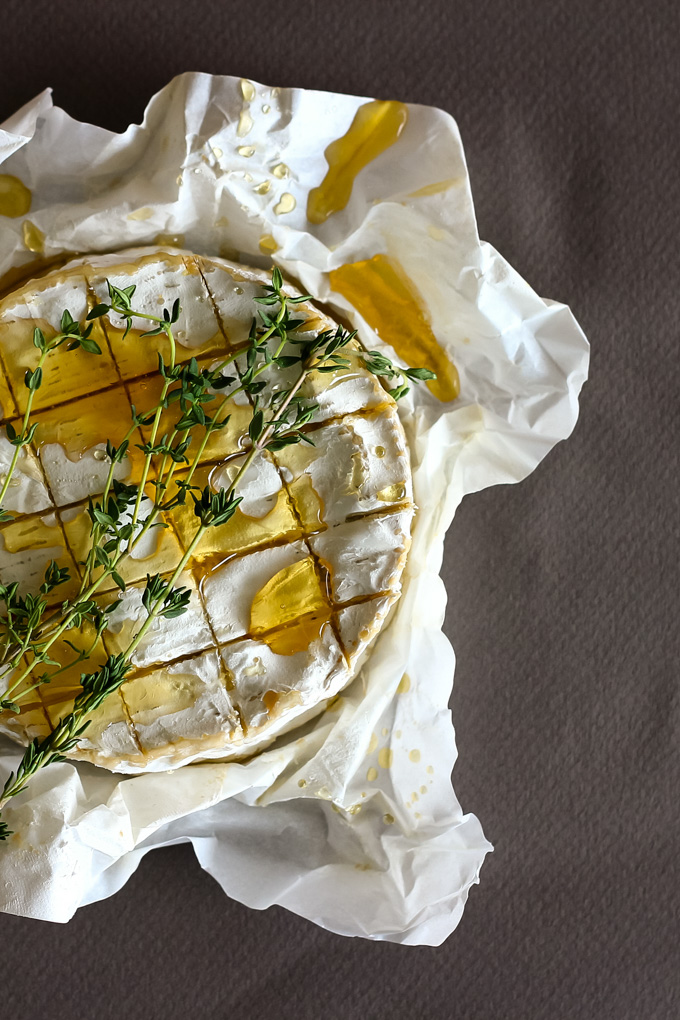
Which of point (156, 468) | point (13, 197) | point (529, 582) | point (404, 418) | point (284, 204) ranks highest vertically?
point (284, 204)

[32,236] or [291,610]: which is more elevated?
[32,236]

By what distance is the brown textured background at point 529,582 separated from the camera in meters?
1.64

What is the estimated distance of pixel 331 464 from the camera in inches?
56.4

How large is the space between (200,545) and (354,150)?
82 cm

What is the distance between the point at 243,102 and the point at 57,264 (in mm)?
477

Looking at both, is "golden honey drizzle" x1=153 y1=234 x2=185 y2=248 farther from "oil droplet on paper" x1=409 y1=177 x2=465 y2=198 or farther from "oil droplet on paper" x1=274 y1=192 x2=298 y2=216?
"oil droplet on paper" x1=409 y1=177 x2=465 y2=198

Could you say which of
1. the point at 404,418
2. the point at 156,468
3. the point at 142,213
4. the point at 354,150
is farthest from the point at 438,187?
the point at 156,468

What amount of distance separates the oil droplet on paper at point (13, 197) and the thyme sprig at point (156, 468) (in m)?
0.31

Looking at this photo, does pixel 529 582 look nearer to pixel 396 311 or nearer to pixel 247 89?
pixel 396 311

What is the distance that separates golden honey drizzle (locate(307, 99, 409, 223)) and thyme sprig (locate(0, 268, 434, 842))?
26 centimetres

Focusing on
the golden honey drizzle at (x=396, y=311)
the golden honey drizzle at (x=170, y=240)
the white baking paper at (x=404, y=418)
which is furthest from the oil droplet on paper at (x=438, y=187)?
the golden honey drizzle at (x=170, y=240)

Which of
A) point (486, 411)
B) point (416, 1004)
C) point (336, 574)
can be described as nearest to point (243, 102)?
point (486, 411)

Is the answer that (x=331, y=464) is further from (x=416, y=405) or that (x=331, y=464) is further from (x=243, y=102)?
(x=243, y=102)

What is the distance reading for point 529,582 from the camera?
1.74m
